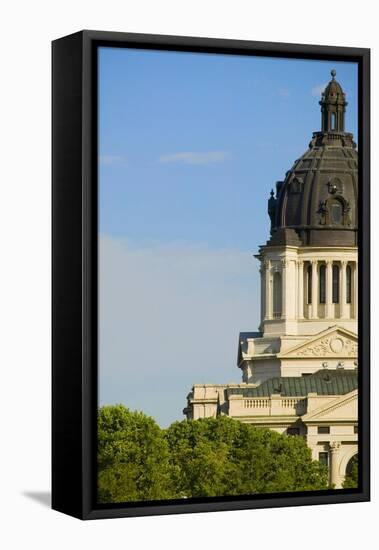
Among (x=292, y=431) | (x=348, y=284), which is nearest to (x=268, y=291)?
(x=348, y=284)

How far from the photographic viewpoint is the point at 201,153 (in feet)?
70.6

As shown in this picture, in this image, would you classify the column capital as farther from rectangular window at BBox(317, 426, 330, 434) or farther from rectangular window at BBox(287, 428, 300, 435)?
rectangular window at BBox(287, 428, 300, 435)

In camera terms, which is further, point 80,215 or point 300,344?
point 300,344

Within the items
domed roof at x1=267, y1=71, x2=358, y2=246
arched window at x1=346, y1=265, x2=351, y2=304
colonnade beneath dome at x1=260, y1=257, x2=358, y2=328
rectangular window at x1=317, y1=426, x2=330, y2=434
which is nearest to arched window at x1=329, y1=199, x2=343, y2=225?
domed roof at x1=267, y1=71, x2=358, y2=246

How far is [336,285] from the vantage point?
73.5 ft

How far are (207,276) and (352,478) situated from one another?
2700mm

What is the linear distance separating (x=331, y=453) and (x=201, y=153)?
347 cm

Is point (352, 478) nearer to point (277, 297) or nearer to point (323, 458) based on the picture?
point (323, 458)

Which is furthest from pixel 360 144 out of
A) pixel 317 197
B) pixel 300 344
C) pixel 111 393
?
pixel 111 393

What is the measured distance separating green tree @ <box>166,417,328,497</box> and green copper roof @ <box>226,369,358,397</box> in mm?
436

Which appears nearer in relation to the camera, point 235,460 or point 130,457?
point 130,457

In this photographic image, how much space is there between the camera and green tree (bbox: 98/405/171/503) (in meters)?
20.9

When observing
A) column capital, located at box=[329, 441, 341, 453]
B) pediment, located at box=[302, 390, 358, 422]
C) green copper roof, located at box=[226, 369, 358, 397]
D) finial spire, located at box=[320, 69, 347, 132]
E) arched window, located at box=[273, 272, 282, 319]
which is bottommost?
column capital, located at box=[329, 441, 341, 453]

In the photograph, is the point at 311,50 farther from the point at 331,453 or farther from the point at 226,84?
the point at 331,453
